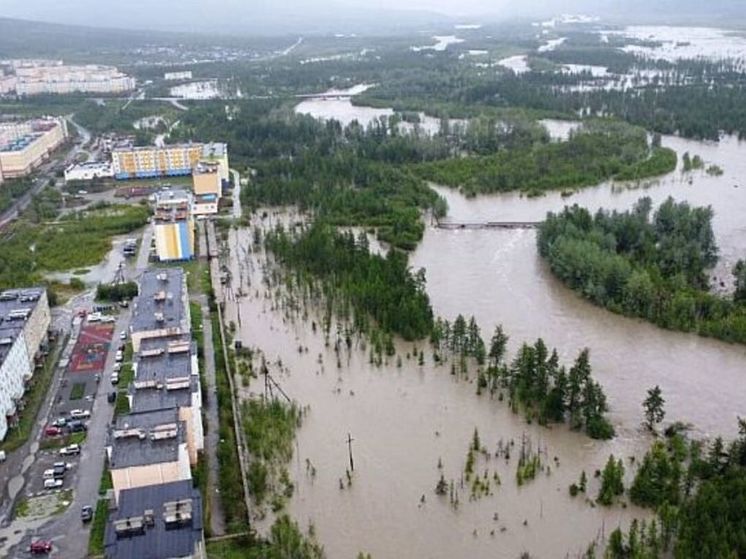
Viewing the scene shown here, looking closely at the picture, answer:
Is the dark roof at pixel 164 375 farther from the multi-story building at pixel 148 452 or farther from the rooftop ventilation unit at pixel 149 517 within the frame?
the rooftop ventilation unit at pixel 149 517

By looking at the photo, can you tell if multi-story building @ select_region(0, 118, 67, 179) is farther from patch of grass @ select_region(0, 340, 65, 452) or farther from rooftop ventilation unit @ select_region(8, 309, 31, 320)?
rooftop ventilation unit @ select_region(8, 309, 31, 320)

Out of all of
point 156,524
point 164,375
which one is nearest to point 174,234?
point 164,375

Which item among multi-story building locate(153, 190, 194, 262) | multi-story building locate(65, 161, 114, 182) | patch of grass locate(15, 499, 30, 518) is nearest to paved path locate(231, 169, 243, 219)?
multi-story building locate(153, 190, 194, 262)

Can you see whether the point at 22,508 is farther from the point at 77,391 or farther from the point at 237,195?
the point at 237,195

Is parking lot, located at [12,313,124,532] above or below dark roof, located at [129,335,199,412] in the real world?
below

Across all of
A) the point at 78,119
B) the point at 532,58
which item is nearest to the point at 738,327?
the point at 78,119

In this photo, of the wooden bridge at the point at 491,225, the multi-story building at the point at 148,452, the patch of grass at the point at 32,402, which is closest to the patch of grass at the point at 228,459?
the multi-story building at the point at 148,452
